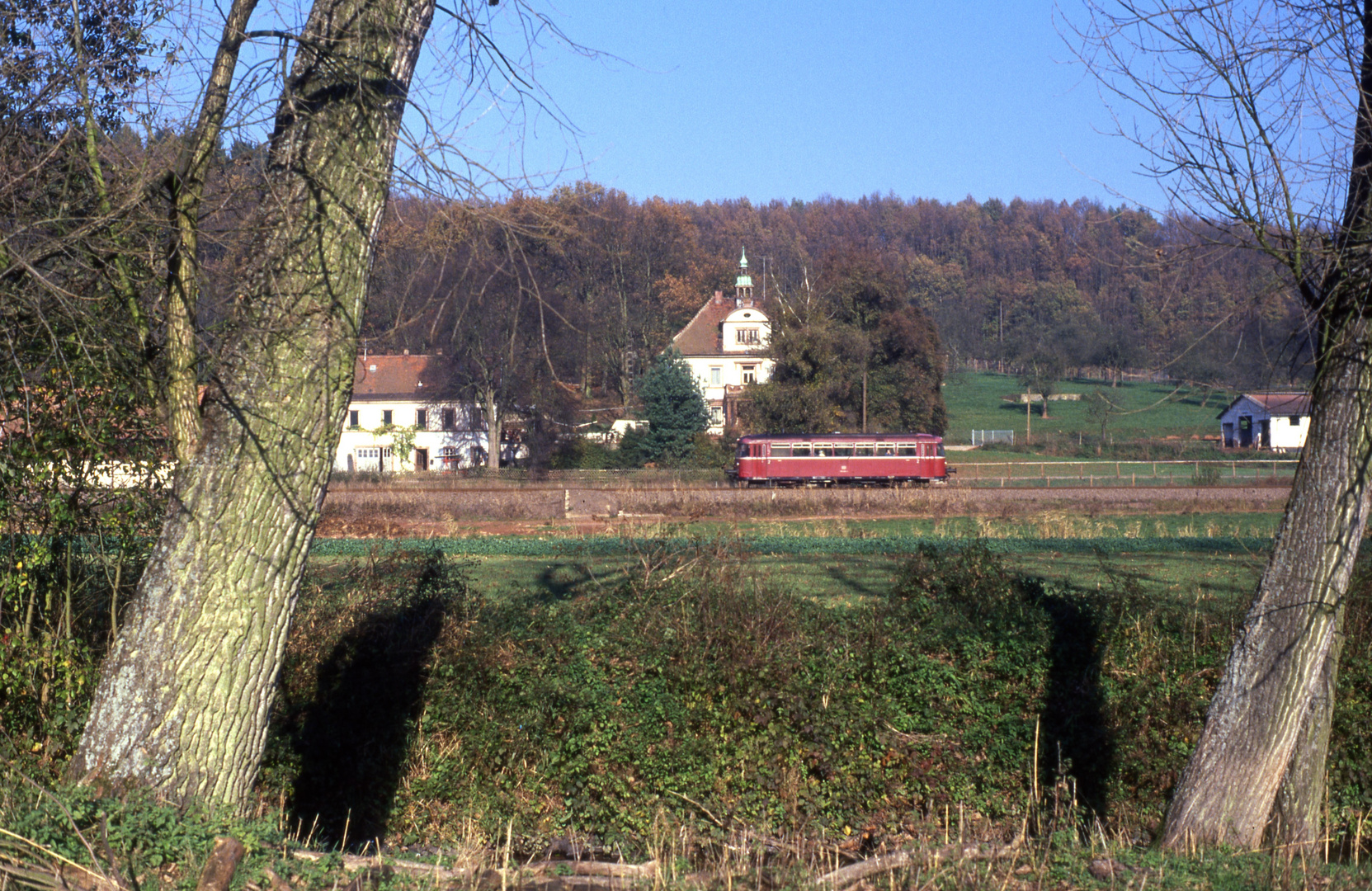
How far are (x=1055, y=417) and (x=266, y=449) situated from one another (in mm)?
70284

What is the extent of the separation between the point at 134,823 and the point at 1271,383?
7009 mm

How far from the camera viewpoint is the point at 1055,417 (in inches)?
2719

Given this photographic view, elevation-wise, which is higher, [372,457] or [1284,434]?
[1284,434]

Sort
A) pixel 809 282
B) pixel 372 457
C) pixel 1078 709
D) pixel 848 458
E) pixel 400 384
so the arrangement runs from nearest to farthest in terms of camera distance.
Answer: pixel 1078 709, pixel 848 458, pixel 372 457, pixel 400 384, pixel 809 282

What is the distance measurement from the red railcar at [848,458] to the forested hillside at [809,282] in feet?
25.6

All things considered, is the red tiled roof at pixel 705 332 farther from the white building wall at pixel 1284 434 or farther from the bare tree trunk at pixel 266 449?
the bare tree trunk at pixel 266 449

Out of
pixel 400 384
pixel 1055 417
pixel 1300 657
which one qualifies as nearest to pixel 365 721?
pixel 1300 657

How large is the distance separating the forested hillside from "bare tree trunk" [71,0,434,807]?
37 centimetres

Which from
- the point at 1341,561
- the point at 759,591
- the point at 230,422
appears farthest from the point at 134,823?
the point at 759,591

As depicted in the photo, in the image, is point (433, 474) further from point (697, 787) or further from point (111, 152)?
point (111, 152)

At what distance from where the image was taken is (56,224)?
5.55 meters

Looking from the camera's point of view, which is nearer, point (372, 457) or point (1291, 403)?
point (1291, 403)

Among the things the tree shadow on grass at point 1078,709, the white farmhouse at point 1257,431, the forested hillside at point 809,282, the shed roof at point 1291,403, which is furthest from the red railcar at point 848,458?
the shed roof at point 1291,403

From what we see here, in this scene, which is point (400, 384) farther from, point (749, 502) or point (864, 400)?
point (749, 502)
